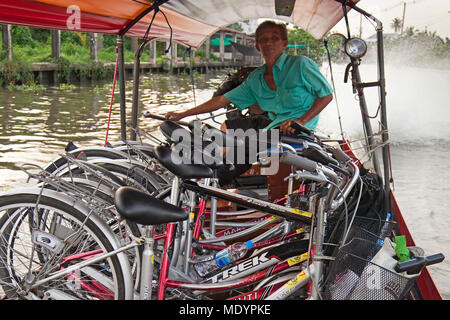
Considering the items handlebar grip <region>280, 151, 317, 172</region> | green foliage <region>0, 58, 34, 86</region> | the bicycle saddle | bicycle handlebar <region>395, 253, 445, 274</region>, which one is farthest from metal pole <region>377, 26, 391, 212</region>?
green foliage <region>0, 58, 34, 86</region>

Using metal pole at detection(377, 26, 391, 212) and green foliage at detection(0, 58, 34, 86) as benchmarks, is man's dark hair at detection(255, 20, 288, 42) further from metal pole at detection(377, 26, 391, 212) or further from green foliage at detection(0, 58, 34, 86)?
green foliage at detection(0, 58, 34, 86)

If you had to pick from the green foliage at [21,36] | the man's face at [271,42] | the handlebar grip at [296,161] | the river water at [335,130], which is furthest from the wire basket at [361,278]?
the green foliage at [21,36]

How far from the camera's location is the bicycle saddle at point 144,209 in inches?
74.1

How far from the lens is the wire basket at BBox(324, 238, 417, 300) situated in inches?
73.3

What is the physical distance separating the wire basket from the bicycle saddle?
764 millimetres

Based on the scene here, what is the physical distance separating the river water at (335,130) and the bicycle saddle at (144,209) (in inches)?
118

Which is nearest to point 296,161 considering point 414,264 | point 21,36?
point 414,264

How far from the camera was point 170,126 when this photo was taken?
2.92m

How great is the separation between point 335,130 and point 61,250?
1050 cm

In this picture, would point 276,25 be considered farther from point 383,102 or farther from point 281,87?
point 383,102

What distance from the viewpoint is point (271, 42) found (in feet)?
13.7

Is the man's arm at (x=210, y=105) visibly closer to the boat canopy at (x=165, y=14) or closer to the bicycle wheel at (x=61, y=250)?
the boat canopy at (x=165, y=14)

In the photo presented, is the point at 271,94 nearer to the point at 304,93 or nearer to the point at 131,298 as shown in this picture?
the point at 304,93

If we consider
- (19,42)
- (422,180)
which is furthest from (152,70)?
(422,180)
